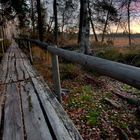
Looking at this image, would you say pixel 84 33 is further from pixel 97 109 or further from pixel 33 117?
pixel 33 117

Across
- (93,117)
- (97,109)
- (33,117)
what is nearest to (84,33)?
(97,109)

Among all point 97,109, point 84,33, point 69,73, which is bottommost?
point 97,109

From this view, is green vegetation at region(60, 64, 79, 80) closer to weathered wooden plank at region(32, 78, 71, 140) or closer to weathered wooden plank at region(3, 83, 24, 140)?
weathered wooden plank at region(3, 83, 24, 140)

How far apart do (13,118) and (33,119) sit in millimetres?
308

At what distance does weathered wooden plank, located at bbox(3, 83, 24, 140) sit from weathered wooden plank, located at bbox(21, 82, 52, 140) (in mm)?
84

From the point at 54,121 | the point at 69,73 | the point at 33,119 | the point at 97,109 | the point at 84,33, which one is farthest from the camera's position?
the point at 84,33

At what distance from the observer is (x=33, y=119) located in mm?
3205

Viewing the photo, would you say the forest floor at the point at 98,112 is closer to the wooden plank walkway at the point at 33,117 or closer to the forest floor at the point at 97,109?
the forest floor at the point at 97,109

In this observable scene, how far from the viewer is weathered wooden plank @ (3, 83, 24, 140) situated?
279cm

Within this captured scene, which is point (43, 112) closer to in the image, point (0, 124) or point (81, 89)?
point (0, 124)

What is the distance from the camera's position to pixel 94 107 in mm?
4934

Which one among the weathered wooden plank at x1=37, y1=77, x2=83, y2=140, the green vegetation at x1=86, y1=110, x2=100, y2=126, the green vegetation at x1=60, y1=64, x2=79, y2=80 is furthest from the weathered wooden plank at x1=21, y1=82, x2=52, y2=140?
the green vegetation at x1=60, y1=64, x2=79, y2=80

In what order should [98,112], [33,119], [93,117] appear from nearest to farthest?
[33,119]
[93,117]
[98,112]

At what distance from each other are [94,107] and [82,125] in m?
0.96
